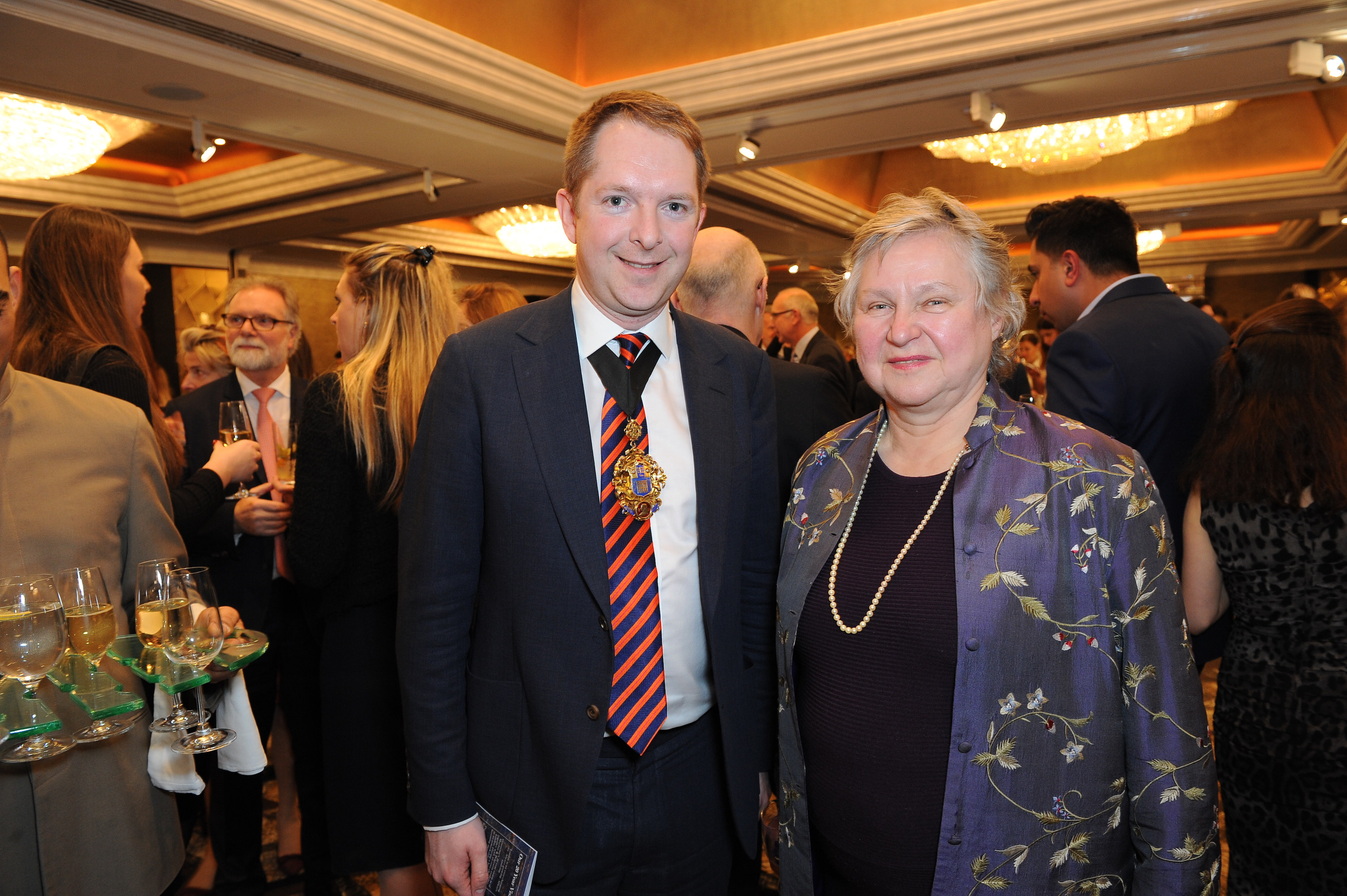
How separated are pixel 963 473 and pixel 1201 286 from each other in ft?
42.5

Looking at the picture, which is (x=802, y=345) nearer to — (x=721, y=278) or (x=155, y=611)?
(x=721, y=278)

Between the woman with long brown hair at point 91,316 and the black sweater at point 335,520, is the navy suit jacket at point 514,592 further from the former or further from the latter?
the woman with long brown hair at point 91,316

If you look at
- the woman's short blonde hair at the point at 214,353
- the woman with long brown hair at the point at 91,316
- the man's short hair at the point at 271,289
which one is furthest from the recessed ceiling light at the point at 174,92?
the woman with long brown hair at the point at 91,316

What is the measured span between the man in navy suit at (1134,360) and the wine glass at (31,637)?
263 cm

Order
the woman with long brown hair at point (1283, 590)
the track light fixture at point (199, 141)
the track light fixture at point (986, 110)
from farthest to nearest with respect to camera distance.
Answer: the track light fixture at point (199, 141)
the track light fixture at point (986, 110)
the woman with long brown hair at point (1283, 590)

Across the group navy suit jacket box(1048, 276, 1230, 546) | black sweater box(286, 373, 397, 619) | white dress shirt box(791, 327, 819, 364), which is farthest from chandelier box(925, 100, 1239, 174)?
black sweater box(286, 373, 397, 619)

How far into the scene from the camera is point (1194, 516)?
2301 mm

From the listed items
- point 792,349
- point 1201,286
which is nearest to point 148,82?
point 792,349

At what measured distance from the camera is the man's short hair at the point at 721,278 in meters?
2.76

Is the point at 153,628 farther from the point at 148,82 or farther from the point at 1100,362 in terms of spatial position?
the point at 148,82

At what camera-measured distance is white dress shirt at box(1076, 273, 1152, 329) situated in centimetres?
286

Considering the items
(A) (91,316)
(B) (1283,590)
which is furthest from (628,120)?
(B) (1283,590)

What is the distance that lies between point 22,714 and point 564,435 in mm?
912

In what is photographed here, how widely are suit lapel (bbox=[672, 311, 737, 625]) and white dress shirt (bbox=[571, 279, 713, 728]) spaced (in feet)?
0.07
